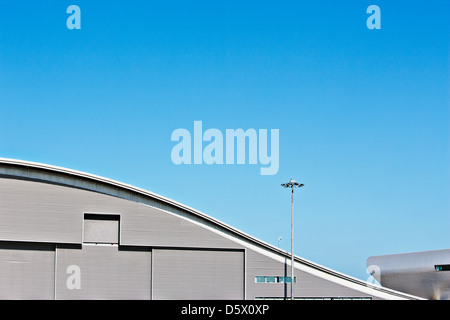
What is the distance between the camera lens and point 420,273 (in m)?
72.3

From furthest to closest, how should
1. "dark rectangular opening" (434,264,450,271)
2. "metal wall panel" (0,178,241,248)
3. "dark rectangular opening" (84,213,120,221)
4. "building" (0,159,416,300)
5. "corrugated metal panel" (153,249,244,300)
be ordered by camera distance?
"dark rectangular opening" (434,264,450,271)
"corrugated metal panel" (153,249,244,300)
"dark rectangular opening" (84,213,120,221)
"building" (0,159,416,300)
"metal wall panel" (0,178,241,248)

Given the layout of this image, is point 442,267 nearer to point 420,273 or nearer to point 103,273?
point 420,273

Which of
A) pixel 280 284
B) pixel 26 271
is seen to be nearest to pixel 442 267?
pixel 280 284

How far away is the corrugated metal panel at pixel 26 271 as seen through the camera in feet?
147

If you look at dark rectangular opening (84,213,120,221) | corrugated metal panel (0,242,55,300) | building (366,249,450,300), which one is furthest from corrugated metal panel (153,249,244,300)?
building (366,249,450,300)

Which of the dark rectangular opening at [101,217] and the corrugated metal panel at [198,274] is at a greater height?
the dark rectangular opening at [101,217]

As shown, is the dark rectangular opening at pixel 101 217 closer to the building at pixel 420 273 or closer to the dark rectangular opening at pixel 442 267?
the dark rectangular opening at pixel 442 267

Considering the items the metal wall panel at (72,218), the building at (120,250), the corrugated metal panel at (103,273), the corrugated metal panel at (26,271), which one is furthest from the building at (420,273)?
the corrugated metal panel at (26,271)

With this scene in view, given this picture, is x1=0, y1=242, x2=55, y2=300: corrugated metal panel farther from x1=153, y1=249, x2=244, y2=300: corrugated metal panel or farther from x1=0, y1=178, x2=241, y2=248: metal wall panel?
x1=153, y1=249, x2=244, y2=300: corrugated metal panel

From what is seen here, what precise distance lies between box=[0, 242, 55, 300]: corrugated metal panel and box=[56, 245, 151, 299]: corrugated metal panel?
82 cm

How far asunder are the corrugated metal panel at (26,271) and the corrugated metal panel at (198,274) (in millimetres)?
8717

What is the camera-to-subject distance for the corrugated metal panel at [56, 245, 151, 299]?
1797 inches
